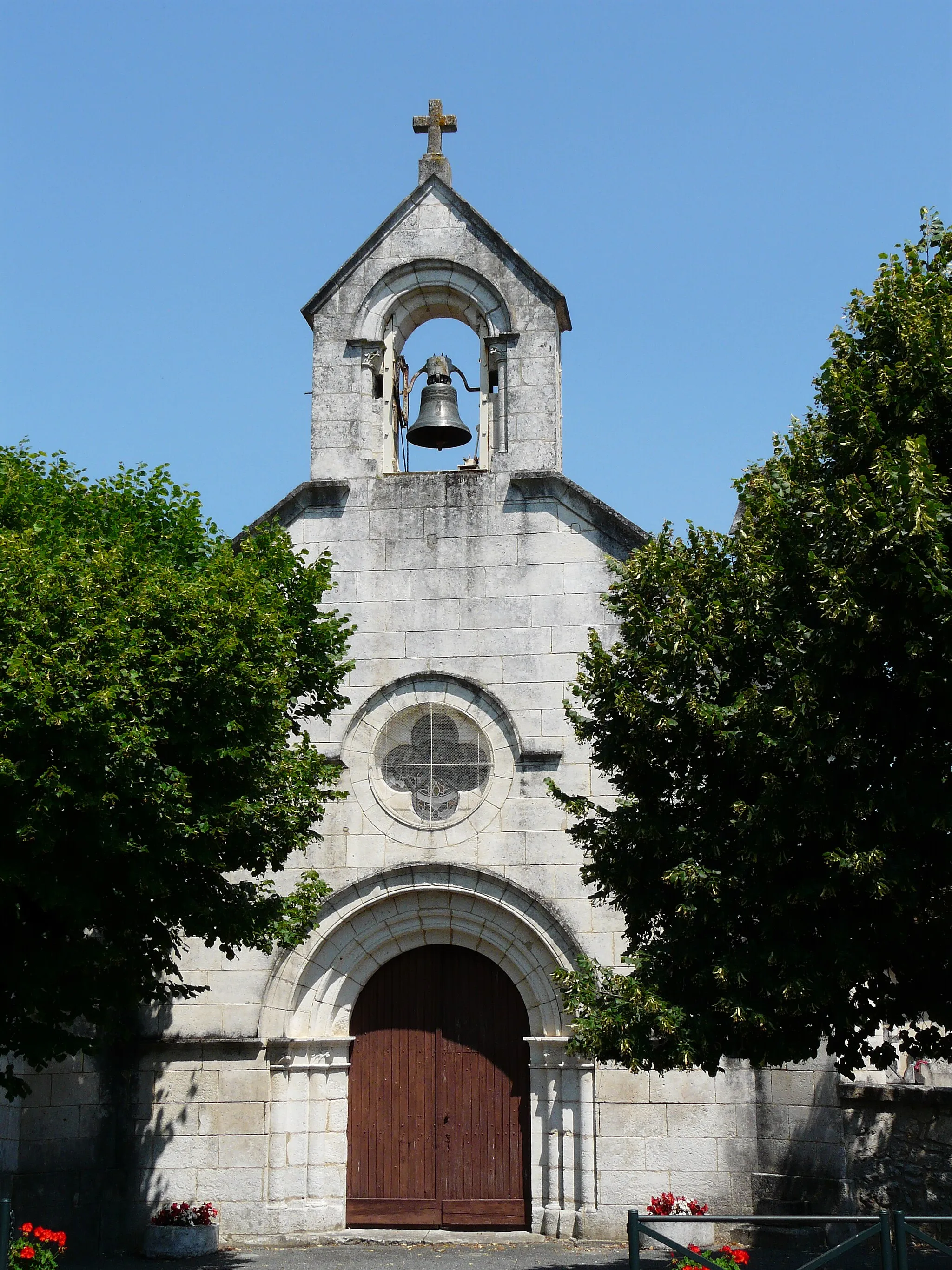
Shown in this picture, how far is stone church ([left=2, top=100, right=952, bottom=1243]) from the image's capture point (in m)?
13.5

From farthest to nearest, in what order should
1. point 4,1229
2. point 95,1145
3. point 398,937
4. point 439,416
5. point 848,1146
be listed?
point 439,416 → point 398,937 → point 95,1145 → point 848,1146 → point 4,1229

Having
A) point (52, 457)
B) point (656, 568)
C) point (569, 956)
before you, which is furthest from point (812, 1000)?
point (52, 457)

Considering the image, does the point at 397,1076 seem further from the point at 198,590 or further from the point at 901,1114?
the point at 198,590

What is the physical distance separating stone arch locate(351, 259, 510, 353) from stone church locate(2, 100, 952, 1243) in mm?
66

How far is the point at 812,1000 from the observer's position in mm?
9812

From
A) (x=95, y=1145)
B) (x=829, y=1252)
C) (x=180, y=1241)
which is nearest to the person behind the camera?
(x=829, y=1252)

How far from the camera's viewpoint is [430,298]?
16.5 metres

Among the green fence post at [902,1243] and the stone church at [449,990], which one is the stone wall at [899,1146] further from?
the green fence post at [902,1243]

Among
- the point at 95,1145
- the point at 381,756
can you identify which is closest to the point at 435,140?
the point at 381,756

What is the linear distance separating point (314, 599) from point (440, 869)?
3.30 metres

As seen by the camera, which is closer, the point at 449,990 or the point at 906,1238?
the point at 906,1238

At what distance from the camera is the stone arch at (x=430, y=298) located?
16.2 m

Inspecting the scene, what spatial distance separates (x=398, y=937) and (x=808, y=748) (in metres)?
6.19

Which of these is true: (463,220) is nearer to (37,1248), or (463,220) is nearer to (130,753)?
(130,753)
